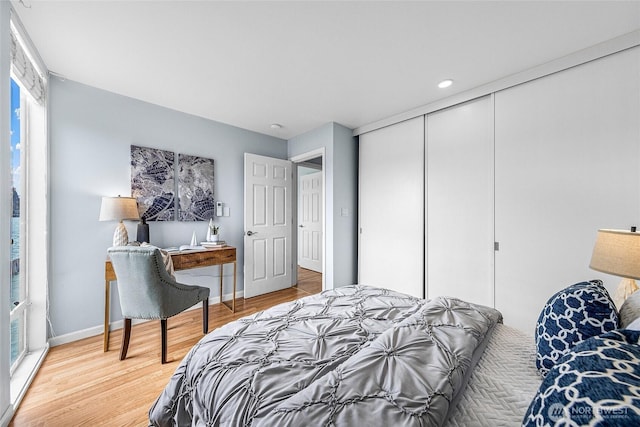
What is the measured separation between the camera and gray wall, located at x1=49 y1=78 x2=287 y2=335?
2.26 meters

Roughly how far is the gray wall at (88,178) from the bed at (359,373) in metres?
2.03

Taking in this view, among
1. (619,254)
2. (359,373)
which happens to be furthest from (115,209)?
(619,254)

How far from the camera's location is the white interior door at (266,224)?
11.4 ft

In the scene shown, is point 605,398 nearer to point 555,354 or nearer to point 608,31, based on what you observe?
point 555,354

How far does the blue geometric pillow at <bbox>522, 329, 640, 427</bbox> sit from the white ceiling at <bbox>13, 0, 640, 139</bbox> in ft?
5.89

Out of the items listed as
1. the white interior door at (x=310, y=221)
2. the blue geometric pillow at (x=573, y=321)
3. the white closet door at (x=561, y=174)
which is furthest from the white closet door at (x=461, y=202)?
the white interior door at (x=310, y=221)

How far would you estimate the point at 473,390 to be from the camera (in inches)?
34.7

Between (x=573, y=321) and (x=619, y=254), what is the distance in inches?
20.2

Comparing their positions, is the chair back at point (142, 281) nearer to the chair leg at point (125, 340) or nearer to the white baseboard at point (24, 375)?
the chair leg at point (125, 340)

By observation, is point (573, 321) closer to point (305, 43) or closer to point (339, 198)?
point (305, 43)

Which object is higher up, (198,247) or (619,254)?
(619,254)

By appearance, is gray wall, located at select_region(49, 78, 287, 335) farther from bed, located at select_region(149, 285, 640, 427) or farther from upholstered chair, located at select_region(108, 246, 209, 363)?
bed, located at select_region(149, 285, 640, 427)

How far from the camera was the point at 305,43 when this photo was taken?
1.80 meters

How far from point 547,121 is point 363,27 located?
1702 millimetres
